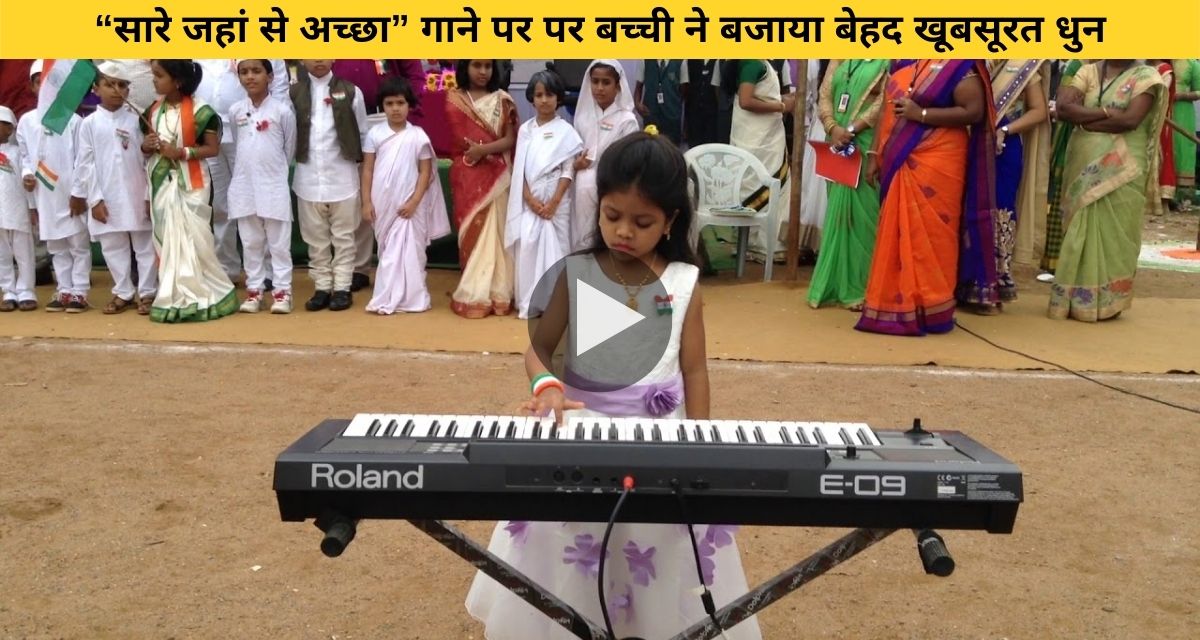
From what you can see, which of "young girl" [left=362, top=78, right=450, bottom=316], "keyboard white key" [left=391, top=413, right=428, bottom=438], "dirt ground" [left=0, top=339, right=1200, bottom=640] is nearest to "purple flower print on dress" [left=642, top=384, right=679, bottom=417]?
"keyboard white key" [left=391, top=413, right=428, bottom=438]

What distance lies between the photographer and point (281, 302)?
22.8 feet

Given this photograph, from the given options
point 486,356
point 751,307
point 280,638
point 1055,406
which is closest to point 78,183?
point 486,356

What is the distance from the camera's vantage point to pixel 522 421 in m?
1.96

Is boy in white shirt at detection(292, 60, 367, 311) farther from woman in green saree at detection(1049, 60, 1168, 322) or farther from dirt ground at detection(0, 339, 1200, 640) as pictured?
woman in green saree at detection(1049, 60, 1168, 322)

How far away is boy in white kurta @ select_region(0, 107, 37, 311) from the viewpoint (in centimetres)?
699

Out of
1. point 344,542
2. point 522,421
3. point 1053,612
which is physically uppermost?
point 522,421

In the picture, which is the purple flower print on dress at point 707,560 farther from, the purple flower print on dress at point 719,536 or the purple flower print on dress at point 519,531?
the purple flower print on dress at point 519,531

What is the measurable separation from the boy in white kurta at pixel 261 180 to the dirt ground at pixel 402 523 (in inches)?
58.2

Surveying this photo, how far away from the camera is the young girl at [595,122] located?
684cm

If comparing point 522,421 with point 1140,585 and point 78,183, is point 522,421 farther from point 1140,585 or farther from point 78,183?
point 78,183

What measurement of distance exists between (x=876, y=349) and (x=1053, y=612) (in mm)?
3086

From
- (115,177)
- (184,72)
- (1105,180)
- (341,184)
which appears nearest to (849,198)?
(1105,180)
